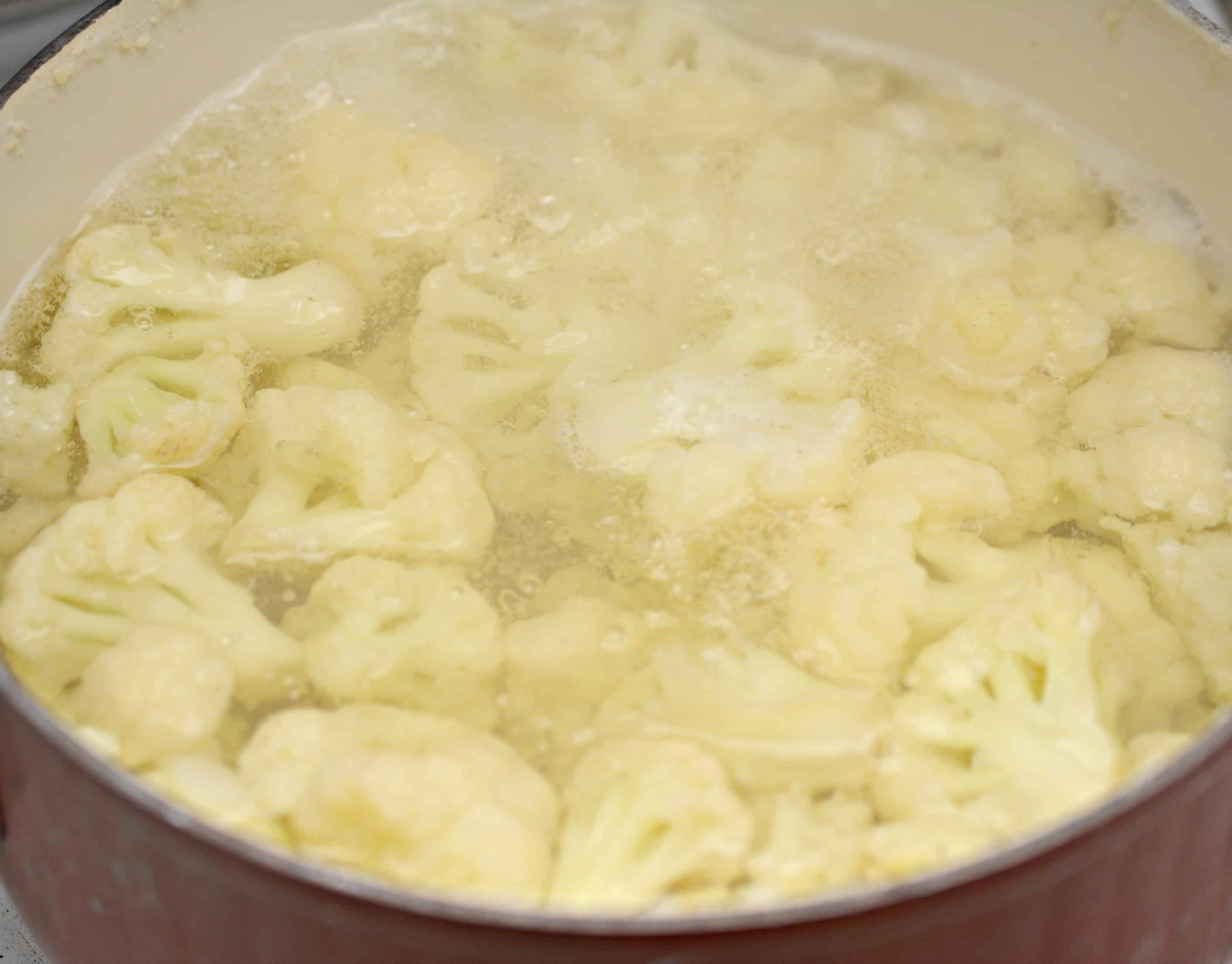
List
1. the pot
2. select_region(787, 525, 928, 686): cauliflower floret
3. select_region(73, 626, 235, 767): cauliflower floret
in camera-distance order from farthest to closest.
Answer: select_region(787, 525, 928, 686): cauliflower floret
select_region(73, 626, 235, 767): cauliflower floret
the pot

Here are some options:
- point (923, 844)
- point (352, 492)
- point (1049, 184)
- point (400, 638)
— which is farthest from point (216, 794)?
point (1049, 184)

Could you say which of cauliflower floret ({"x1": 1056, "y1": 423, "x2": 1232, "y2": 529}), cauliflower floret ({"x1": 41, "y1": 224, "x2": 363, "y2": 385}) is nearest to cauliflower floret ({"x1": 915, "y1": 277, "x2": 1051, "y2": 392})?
cauliflower floret ({"x1": 1056, "y1": 423, "x2": 1232, "y2": 529})

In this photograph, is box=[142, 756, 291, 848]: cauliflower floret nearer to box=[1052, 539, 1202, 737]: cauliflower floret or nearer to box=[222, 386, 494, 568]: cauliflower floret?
box=[222, 386, 494, 568]: cauliflower floret

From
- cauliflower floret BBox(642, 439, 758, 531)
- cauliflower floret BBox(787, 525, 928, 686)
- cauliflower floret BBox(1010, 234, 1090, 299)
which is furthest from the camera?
cauliflower floret BBox(1010, 234, 1090, 299)

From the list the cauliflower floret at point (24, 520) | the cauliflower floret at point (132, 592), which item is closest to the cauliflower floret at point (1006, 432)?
the cauliflower floret at point (132, 592)

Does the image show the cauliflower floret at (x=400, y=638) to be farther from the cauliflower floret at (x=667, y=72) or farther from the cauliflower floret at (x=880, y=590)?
the cauliflower floret at (x=667, y=72)

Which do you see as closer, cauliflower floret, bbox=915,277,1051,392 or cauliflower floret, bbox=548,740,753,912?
cauliflower floret, bbox=548,740,753,912
